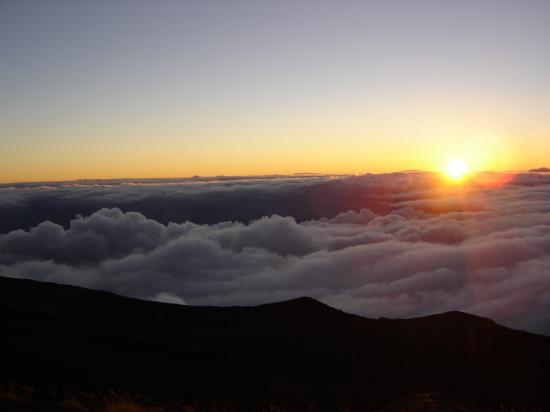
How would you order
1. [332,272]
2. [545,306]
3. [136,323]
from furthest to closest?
[332,272]
[545,306]
[136,323]

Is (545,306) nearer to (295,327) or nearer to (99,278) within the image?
(295,327)

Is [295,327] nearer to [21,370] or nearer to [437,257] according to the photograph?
[21,370]

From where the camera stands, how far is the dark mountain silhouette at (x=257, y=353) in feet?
53.7

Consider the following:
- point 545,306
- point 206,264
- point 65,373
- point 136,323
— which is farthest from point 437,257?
point 65,373

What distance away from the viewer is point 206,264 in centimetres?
14012

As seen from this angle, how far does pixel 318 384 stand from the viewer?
1852cm

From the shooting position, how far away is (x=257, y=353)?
22.3 m

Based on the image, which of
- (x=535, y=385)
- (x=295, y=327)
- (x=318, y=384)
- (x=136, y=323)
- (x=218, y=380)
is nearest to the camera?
(x=218, y=380)

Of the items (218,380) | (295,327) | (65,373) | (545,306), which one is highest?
(65,373)

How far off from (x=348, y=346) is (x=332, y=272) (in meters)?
112

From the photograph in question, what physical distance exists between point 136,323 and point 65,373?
34.9ft

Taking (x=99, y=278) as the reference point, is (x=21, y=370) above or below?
above

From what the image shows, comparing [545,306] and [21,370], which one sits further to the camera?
[545,306]

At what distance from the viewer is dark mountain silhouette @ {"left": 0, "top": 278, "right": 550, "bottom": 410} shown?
1636cm
